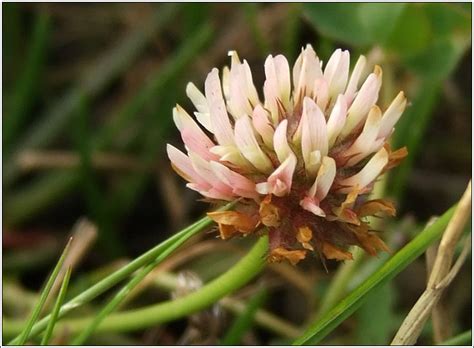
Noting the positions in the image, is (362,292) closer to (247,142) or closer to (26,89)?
(247,142)

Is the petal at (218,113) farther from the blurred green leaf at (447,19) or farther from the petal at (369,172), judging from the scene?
the blurred green leaf at (447,19)

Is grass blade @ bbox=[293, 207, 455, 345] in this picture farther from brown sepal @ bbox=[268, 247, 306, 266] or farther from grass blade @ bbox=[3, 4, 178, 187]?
grass blade @ bbox=[3, 4, 178, 187]

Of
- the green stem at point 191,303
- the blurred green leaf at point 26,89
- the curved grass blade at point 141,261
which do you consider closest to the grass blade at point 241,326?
the green stem at point 191,303

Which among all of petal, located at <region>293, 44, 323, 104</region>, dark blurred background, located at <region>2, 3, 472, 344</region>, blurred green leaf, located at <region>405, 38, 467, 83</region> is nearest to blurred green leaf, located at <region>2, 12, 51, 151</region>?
dark blurred background, located at <region>2, 3, 472, 344</region>

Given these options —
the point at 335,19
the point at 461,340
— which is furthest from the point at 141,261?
the point at 335,19

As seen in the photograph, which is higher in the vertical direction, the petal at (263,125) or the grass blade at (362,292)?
the petal at (263,125)
